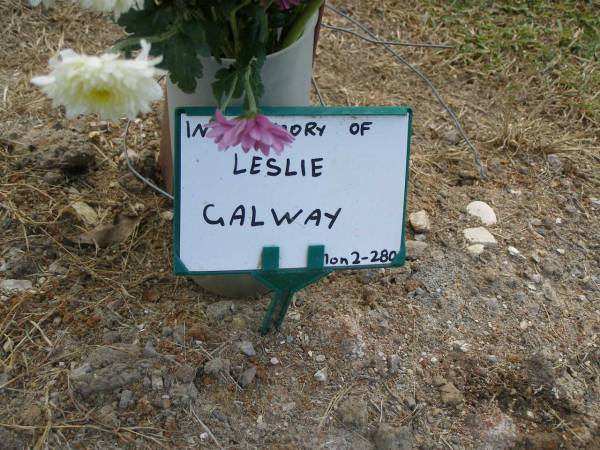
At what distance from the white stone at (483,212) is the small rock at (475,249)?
0.30 feet

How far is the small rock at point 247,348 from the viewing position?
1.39 meters

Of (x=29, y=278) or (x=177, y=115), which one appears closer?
(x=177, y=115)

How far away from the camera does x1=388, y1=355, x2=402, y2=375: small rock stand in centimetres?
142

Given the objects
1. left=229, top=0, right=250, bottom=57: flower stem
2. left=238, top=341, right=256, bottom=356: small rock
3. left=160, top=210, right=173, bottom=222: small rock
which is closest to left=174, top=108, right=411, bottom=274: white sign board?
left=229, top=0, right=250, bottom=57: flower stem

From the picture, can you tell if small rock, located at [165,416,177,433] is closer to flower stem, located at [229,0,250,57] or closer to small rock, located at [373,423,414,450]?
small rock, located at [373,423,414,450]

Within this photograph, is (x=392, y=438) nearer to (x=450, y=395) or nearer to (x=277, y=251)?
(x=450, y=395)

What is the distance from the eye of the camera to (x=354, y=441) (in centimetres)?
130

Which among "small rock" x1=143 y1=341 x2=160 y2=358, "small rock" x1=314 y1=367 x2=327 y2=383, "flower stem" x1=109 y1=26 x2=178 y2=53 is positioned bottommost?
"small rock" x1=314 y1=367 x2=327 y2=383

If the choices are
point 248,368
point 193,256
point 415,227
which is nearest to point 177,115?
point 193,256

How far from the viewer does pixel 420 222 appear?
5.64 feet

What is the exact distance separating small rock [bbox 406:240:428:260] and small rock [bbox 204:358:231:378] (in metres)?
0.52

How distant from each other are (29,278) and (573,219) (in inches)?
50.4

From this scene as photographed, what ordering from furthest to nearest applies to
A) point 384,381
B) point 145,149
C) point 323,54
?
1. point 323,54
2. point 145,149
3. point 384,381

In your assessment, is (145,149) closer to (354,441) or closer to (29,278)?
(29,278)
